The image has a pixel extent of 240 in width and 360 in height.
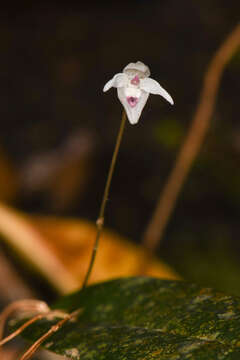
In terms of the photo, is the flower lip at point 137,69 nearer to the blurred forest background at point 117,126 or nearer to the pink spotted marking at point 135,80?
the pink spotted marking at point 135,80

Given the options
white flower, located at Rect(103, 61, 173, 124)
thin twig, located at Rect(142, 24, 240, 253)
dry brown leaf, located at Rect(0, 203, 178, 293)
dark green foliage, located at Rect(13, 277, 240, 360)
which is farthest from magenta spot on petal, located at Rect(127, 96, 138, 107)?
dry brown leaf, located at Rect(0, 203, 178, 293)

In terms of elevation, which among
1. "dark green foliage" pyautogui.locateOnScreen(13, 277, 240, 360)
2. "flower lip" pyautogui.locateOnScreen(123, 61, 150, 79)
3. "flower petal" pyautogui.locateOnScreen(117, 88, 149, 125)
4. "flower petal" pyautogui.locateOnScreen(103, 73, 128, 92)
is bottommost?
"dark green foliage" pyautogui.locateOnScreen(13, 277, 240, 360)

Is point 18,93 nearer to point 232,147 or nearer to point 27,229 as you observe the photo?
point 232,147

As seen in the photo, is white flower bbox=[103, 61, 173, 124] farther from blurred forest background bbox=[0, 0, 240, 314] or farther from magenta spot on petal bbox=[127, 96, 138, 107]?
blurred forest background bbox=[0, 0, 240, 314]

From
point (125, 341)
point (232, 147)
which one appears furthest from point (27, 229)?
point (232, 147)

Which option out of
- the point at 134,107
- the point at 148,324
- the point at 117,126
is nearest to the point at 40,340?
the point at 148,324

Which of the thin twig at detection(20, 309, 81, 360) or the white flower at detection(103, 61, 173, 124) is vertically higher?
the white flower at detection(103, 61, 173, 124)

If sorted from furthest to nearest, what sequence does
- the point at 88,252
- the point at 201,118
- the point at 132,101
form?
the point at 88,252
the point at 201,118
the point at 132,101

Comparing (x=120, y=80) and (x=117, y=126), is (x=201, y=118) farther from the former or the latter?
(x=117, y=126)
